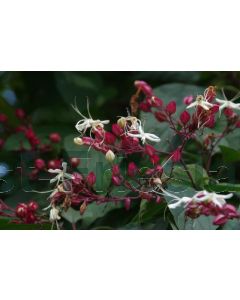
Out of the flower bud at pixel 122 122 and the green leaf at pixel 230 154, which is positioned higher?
the flower bud at pixel 122 122

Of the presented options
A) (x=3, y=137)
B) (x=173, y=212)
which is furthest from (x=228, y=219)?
(x=3, y=137)

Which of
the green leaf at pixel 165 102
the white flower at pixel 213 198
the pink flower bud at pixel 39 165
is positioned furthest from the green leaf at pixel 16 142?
the white flower at pixel 213 198

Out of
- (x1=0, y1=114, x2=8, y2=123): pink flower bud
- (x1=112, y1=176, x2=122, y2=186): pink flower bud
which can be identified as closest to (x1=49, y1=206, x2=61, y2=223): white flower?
(x1=112, y1=176, x2=122, y2=186): pink flower bud

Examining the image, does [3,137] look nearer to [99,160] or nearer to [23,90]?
Result: [23,90]

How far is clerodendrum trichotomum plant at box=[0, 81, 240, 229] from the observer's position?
1175 millimetres

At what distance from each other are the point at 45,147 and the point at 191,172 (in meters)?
0.51

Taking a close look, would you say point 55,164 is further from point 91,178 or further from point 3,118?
point 3,118

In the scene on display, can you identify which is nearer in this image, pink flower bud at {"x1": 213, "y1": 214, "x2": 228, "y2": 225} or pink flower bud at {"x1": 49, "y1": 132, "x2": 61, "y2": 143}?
pink flower bud at {"x1": 213, "y1": 214, "x2": 228, "y2": 225}

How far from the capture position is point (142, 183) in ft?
4.05

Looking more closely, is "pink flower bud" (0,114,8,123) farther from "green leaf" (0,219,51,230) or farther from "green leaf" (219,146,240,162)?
"green leaf" (219,146,240,162)

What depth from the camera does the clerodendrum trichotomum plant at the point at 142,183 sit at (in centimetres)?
117

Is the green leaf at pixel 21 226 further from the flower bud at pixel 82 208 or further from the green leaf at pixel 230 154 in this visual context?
the green leaf at pixel 230 154

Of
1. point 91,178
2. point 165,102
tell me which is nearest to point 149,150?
point 91,178

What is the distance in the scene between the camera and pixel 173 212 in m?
1.16
